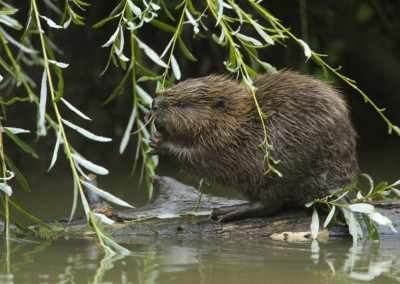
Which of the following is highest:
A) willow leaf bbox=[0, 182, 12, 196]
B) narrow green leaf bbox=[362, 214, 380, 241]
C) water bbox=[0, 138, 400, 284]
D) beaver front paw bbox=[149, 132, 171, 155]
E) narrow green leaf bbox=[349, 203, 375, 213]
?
beaver front paw bbox=[149, 132, 171, 155]

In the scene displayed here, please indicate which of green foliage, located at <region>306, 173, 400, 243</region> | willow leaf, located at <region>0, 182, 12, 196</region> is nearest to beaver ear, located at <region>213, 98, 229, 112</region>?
green foliage, located at <region>306, 173, 400, 243</region>

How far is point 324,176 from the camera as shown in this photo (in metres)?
3.11

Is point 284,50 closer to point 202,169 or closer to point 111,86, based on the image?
point 111,86

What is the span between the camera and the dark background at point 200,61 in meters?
6.17

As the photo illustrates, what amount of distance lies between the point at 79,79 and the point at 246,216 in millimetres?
3702

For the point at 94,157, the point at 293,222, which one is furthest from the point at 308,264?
the point at 94,157

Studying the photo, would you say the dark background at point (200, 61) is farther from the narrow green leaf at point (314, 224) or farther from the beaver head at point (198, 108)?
the narrow green leaf at point (314, 224)

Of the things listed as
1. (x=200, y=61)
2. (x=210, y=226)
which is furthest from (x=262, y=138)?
(x=200, y=61)

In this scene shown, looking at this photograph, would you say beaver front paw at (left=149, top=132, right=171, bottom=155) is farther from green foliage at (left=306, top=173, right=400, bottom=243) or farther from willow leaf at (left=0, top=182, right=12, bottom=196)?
willow leaf at (left=0, top=182, right=12, bottom=196)

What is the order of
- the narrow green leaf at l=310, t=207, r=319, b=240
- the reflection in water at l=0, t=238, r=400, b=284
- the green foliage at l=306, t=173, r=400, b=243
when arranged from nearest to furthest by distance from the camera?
the reflection in water at l=0, t=238, r=400, b=284 → the green foliage at l=306, t=173, r=400, b=243 → the narrow green leaf at l=310, t=207, r=319, b=240

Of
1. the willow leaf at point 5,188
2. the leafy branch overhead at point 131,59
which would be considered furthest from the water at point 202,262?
the willow leaf at point 5,188

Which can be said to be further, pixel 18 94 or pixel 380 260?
pixel 18 94

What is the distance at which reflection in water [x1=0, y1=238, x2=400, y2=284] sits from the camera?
2289 mm

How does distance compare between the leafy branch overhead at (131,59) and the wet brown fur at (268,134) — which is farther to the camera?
the wet brown fur at (268,134)
